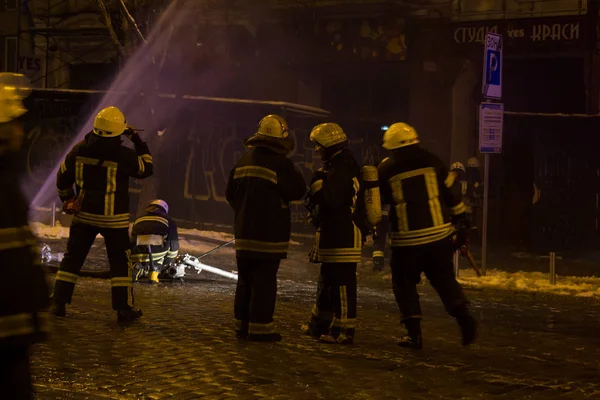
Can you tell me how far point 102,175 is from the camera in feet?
31.2

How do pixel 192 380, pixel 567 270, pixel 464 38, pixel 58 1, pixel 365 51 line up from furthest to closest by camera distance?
1. pixel 58 1
2. pixel 365 51
3. pixel 464 38
4. pixel 567 270
5. pixel 192 380

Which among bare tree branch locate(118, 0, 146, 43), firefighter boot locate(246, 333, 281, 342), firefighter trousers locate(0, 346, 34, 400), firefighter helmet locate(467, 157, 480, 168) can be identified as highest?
bare tree branch locate(118, 0, 146, 43)

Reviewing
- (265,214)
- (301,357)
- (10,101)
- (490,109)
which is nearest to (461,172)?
(490,109)

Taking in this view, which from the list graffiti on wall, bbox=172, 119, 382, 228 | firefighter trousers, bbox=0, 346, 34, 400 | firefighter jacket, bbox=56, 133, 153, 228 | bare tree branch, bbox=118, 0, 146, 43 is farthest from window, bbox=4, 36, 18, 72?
firefighter trousers, bbox=0, 346, 34, 400

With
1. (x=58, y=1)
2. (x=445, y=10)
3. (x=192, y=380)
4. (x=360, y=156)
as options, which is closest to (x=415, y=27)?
(x=445, y=10)

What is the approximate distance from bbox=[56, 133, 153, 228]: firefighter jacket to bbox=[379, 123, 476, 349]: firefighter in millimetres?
2560

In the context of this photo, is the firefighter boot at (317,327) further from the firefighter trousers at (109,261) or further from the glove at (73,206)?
the glove at (73,206)

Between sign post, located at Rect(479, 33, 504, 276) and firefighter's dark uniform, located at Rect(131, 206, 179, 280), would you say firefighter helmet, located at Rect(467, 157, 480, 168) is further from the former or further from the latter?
firefighter's dark uniform, located at Rect(131, 206, 179, 280)

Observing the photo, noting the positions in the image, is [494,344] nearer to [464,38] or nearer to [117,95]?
[464,38]

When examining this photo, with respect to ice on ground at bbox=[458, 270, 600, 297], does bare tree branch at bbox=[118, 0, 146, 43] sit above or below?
above

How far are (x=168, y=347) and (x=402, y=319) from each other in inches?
79.1

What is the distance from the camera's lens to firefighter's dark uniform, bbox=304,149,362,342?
864cm

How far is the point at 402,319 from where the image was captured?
28.4 feet

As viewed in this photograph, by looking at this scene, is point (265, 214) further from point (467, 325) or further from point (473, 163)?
point (473, 163)
